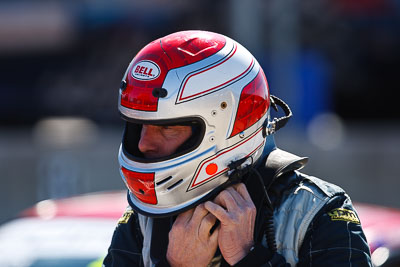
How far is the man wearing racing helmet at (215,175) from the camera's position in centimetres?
229

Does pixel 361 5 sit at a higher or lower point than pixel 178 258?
lower

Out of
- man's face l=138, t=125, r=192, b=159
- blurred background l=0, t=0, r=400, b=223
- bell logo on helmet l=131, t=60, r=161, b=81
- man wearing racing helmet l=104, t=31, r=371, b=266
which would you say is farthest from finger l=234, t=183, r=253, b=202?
blurred background l=0, t=0, r=400, b=223

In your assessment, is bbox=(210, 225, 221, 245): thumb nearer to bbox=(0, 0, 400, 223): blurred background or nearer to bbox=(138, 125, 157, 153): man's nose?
bbox=(138, 125, 157, 153): man's nose

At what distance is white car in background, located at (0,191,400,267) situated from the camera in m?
3.09

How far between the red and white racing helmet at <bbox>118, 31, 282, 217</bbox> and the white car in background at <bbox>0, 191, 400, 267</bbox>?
2.59 feet

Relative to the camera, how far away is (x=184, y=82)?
2.37 meters

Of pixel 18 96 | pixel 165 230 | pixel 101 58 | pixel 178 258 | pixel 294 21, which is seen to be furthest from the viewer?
pixel 18 96

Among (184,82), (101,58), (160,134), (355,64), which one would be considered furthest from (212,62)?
(101,58)

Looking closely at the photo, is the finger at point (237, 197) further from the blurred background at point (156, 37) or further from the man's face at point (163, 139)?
the blurred background at point (156, 37)

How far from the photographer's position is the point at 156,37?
46.1ft

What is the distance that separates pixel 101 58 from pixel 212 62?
1292 cm

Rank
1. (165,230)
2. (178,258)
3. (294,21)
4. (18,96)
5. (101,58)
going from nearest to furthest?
1. (178,258)
2. (165,230)
3. (294,21)
4. (101,58)
5. (18,96)

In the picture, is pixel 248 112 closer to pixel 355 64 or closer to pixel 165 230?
pixel 165 230

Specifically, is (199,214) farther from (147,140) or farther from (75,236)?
(75,236)
